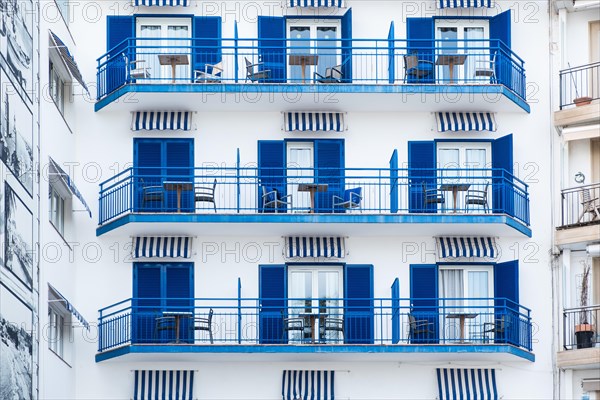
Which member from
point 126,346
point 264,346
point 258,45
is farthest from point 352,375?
point 258,45

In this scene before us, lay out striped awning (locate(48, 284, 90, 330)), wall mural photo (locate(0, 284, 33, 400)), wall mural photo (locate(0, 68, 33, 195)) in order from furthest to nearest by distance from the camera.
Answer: striped awning (locate(48, 284, 90, 330))
wall mural photo (locate(0, 68, 33, 195))
wall mural photo (locate(0, 284, 33, 400))

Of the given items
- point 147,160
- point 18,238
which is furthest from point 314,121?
point 18,238

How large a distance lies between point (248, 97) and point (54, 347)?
276 inches

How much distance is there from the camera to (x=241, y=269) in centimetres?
4031

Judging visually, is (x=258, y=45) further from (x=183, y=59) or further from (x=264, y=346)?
(x=264, y=346)

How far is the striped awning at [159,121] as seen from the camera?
40.5 metres

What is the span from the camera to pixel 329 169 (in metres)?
40.4

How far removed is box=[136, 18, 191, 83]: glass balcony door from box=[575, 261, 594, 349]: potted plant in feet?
31.9

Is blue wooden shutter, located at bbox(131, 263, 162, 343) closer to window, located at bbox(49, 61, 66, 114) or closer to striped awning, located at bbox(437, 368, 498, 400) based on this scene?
window, located at bbox(49, 61, 66, 114)

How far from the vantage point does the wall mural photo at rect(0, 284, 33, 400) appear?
3212 cm

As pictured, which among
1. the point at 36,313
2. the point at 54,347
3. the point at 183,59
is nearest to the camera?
the point at 36,313

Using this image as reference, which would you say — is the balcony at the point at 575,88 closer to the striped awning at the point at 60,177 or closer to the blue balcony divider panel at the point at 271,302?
the blue balcony divider panel at the point at 271,302

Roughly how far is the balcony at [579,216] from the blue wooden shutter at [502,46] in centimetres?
281

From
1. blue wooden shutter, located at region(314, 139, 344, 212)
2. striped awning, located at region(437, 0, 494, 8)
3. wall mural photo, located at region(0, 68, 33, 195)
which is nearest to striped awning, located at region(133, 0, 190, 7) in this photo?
blue wooden shutter, located at region(314, 139, 344, 212)
